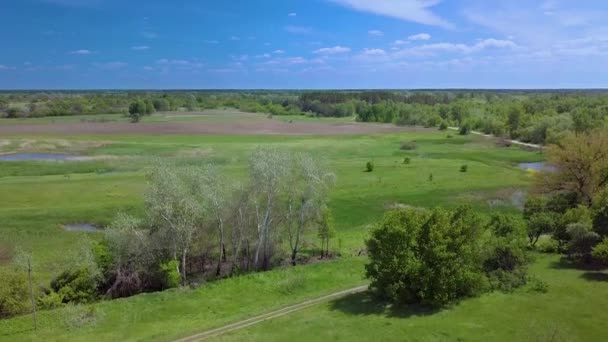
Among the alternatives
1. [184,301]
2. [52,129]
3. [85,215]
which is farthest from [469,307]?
[52,129]

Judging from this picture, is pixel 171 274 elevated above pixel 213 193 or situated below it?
below

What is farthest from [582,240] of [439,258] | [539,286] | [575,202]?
[439,258]

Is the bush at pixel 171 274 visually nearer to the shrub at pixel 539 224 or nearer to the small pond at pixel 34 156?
the shrub at pixel 539 224

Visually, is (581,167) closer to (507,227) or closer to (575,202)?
(575,202)

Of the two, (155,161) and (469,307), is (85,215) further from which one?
(469,307)

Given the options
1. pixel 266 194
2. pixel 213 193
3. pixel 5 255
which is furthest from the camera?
pixel 5 255

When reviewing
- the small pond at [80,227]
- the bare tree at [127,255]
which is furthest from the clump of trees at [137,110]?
the bare tree at [127,255]

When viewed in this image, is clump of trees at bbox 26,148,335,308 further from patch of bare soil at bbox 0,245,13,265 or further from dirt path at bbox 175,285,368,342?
patch of bare soil at bbox 0,245,13,265
